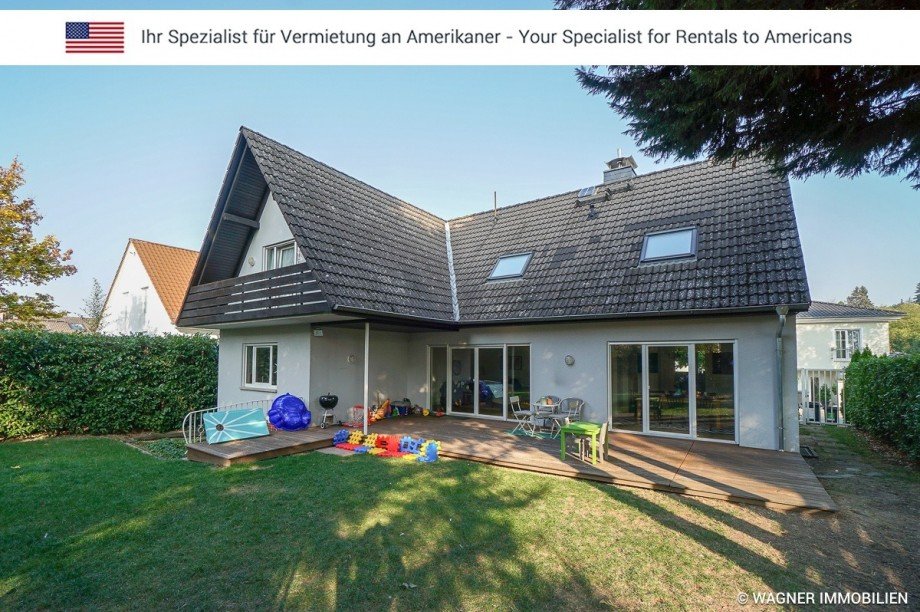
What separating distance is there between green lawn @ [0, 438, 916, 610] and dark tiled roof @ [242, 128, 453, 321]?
4.21m

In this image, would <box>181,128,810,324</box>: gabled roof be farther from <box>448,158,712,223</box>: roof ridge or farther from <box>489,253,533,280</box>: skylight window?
<box>489,253,533,280</box>: skylight window

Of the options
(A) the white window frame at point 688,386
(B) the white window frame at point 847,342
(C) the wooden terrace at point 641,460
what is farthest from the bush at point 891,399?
(B) the white window frame at point 847,342

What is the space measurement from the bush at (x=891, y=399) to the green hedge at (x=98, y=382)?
17133mm

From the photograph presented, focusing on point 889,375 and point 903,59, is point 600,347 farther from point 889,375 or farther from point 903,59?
point 903,59

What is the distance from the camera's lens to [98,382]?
11.6 m

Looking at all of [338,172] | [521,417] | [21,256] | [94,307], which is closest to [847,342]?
[521,417]

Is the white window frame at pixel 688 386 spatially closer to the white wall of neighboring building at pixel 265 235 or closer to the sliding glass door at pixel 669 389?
the sliding glass door at pixel 669 389

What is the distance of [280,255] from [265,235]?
0.86 meters

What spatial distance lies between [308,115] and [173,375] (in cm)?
854

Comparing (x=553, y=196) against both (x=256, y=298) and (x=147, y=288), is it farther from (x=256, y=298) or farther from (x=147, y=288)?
(x=147, y=288)

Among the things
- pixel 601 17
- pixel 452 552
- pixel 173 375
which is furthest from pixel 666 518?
pixel 173 375

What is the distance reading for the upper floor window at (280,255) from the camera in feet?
37.8

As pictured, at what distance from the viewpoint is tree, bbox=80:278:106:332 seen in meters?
25.0

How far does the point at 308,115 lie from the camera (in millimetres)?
10969
